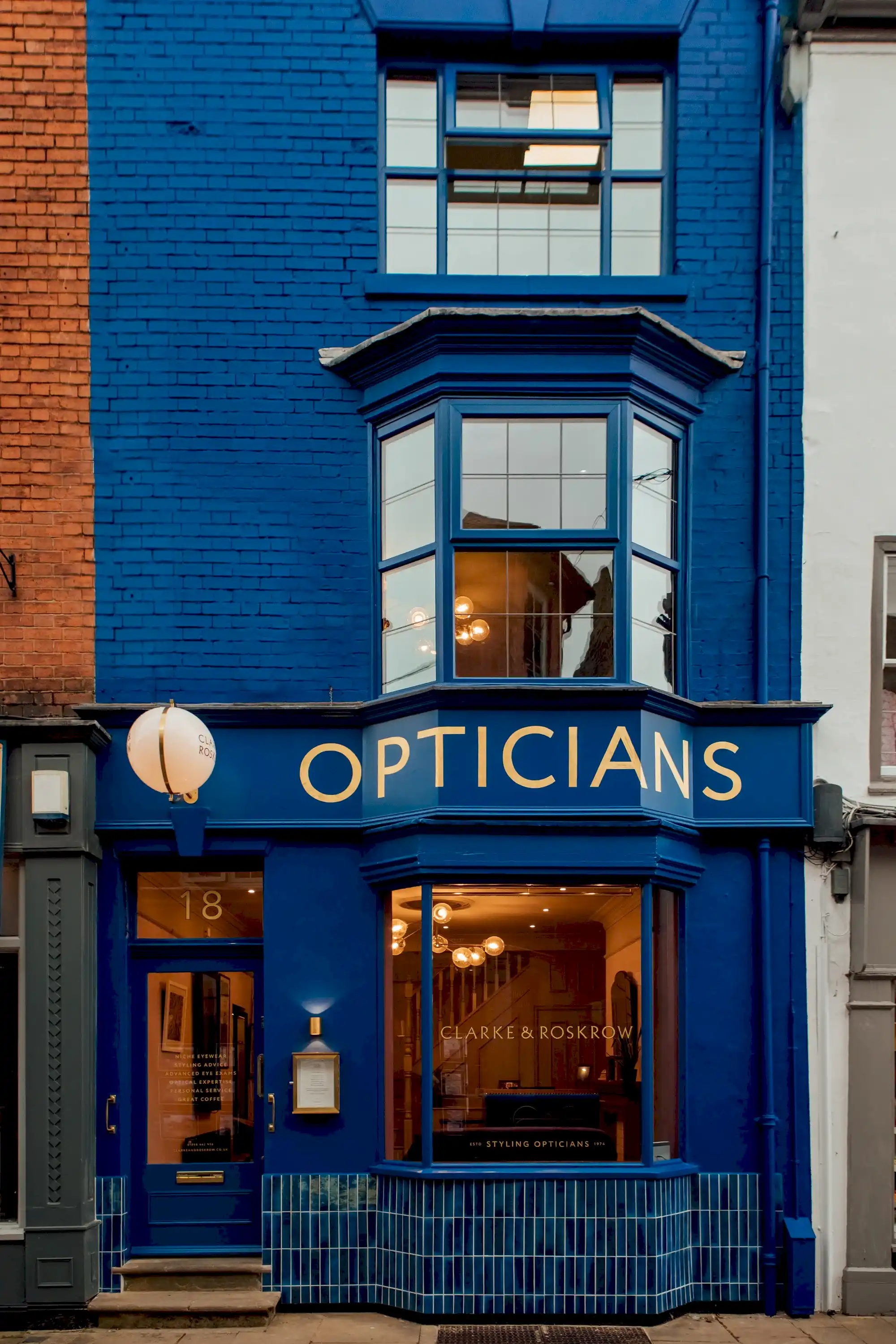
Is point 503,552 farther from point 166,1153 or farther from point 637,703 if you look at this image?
point 166,1153

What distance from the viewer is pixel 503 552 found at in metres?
8.99

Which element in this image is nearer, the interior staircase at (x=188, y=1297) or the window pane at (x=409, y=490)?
the interior staircase at (x=188, y=1297)

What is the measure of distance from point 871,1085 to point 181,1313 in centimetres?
492

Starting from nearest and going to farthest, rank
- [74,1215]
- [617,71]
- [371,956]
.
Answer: [74,1215] → [371,956] → [617,71]

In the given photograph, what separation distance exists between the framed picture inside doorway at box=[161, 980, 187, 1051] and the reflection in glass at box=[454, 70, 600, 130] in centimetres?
682

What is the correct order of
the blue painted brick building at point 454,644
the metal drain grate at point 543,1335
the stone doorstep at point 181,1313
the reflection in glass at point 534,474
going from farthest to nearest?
1. the reflection in glass at point 534,474
2. the blue painted brick building at point 454,644
3. the stone doorstep at point 181,1313
4. the metal drain grate at point 543,1335

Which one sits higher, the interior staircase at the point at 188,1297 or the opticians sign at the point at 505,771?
the opticians sign at the point at 505,771

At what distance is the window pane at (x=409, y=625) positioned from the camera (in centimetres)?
898

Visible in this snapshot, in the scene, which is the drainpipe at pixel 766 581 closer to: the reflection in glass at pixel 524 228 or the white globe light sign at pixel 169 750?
the reflection in glass at pixel 524 228

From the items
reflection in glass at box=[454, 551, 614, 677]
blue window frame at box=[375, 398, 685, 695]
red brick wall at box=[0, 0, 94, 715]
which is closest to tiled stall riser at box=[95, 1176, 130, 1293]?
red brick wall at box=[0, 0, 94, 715]

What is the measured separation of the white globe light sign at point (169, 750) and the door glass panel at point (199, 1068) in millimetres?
1673

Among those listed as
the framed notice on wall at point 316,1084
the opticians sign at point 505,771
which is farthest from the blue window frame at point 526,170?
the framed notice on wall at point 316,1084

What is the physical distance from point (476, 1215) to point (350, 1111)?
1095mm

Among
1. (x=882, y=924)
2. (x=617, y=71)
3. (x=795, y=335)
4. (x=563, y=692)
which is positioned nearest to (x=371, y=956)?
(x=563, y=692)
